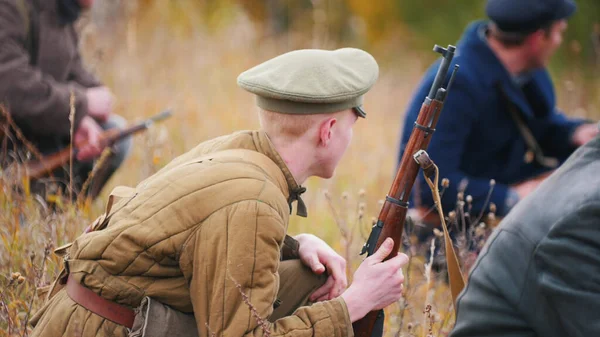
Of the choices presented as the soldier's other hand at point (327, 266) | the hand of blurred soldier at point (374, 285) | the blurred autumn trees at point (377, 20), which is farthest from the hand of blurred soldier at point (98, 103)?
the blurred autumn trees at point (377, 20)

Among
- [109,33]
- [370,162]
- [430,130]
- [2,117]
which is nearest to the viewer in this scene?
[430,130]

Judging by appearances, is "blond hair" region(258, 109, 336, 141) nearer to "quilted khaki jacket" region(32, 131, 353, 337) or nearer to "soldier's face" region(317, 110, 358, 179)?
"soldier's face" region(317, 110, 358, 179)

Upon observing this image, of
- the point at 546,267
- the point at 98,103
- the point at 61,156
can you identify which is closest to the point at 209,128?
the point at 98,103

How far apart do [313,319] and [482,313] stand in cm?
56

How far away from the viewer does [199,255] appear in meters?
2.21

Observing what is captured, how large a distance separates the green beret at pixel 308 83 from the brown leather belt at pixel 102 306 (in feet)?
2.55

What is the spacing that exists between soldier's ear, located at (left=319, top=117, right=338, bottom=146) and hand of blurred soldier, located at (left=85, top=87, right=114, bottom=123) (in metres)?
2.51

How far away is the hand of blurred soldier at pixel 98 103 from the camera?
15.3ft

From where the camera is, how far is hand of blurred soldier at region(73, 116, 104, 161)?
4.51 meters

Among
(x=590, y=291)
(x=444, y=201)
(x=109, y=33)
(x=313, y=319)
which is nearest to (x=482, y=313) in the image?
(x=590, y=291)

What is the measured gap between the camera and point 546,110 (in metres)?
5.02

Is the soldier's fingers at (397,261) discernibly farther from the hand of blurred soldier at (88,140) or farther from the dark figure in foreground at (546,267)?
the hand of blurred soldier at (88,140)

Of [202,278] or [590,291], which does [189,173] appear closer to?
[202,278]

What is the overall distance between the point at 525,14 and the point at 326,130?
2.45 m
